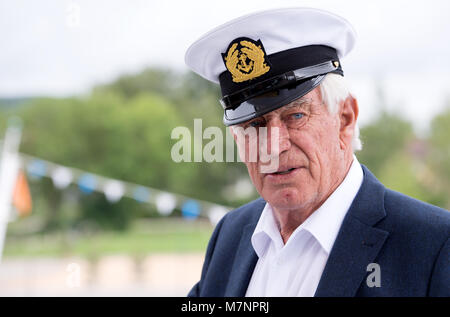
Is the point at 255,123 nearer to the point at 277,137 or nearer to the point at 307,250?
the point at 277,137

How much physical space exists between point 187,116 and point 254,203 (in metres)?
38.4

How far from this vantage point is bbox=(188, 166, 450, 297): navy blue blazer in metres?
1.25

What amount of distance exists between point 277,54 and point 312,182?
1.21 ft

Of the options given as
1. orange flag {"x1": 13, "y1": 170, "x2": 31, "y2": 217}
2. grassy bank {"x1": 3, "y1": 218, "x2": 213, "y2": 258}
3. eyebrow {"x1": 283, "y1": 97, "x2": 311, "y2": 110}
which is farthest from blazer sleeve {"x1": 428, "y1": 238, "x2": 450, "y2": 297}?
grassy bank {"x1": 3, "y1": 218, "x2": 213, "y2": 258}

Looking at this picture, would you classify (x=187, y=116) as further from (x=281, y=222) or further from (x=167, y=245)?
(x=281, y=222)

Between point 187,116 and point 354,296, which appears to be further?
point 187,116

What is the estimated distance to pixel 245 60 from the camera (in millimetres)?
1518

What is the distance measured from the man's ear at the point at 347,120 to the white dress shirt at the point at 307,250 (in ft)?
0.30

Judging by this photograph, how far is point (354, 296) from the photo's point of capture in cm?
128

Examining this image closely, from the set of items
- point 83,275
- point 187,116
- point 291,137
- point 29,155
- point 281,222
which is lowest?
point 83,275

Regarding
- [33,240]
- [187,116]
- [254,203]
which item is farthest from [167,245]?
[254,203]

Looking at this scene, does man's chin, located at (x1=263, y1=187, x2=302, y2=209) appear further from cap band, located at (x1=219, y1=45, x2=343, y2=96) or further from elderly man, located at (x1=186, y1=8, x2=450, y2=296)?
cap band, located at (x1=219, y1=45, x2=343, y2=96)

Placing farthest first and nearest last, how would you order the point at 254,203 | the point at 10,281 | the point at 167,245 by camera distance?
1. the point at 167,245
2. the point at 10,281
3. the point at 254,203
